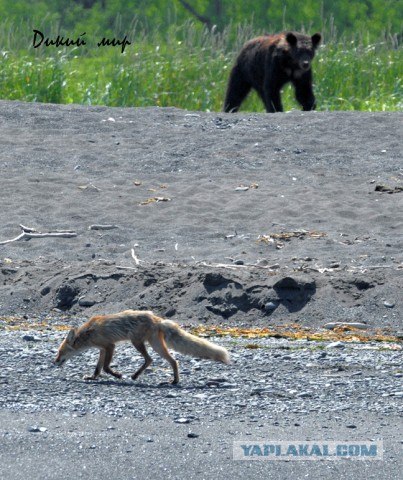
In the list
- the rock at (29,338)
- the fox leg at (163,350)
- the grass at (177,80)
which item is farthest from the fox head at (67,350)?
the grass at (177,80)

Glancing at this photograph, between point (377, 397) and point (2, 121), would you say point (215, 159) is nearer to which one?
point (2, 121)

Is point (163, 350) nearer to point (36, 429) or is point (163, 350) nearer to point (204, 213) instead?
point (36, 429)

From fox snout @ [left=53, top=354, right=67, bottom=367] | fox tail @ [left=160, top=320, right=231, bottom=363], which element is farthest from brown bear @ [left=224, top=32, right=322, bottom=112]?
fox tail @ [left=160, top=320, right=231, bottom=363]

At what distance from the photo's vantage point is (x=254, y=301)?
1116 cm

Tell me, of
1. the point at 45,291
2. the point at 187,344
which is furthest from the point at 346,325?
the point at 45,291

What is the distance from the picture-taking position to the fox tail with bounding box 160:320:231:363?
26.8 ft

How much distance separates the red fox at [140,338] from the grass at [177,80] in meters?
12.9

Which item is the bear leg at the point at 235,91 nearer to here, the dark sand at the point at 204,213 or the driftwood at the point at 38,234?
the dark sand at the point at 204,213

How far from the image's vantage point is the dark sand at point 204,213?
1128 cm

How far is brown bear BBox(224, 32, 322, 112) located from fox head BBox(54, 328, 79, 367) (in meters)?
11.8

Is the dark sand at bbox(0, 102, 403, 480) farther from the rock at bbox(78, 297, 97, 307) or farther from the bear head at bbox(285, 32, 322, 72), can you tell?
the bear head at bbox(285, 32, 322, 72)

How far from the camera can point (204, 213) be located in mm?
14406

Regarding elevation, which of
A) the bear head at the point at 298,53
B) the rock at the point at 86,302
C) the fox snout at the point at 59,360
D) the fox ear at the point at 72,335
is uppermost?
the bear head at the point at 298,53

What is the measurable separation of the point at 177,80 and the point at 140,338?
1428 centimetres
